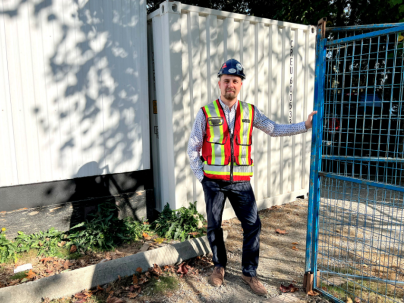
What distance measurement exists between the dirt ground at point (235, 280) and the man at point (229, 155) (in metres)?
0.16

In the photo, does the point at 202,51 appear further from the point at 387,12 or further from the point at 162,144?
the point at 387,12

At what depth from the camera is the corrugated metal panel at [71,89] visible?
163 inches

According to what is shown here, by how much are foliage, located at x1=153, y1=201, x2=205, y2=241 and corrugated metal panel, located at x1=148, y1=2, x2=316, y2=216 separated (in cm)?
24

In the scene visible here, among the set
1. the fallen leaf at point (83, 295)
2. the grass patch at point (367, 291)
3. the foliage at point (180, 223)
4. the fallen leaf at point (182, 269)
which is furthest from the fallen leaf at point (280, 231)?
the fallen leaf at point (83, 295)

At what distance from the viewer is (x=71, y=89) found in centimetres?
447

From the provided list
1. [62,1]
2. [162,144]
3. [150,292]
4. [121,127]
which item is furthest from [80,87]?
[150,292]

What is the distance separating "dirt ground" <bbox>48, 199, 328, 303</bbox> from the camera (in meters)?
3.37

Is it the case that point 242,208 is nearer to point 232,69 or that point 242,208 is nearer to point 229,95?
point 229,95

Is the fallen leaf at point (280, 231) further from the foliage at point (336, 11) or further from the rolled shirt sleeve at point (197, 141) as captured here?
the foliage at point (336, 11)

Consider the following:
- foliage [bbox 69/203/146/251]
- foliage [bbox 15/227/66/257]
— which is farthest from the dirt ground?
foliage [bbox 15/227/66/257]

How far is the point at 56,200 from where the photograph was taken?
457 centimetres

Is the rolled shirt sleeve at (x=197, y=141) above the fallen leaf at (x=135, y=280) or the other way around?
above

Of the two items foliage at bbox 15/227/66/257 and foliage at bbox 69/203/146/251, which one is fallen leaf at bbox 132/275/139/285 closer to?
foliage at bbox 69/203/146/251

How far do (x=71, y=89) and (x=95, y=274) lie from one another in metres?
2.45
